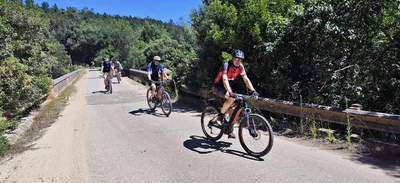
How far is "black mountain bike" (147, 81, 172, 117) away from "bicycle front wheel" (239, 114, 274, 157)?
12.3ft

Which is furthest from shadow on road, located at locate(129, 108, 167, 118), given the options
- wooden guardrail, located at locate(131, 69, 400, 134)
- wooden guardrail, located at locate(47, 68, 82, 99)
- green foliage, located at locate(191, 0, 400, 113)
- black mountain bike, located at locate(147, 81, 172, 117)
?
wooden guardrail, located at locate(47, 68, 82, 99)

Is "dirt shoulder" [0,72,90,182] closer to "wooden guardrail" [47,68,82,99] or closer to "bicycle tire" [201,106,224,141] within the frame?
"bicycle tire" [201,106,224,141]

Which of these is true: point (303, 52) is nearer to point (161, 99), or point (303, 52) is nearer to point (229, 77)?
point (229, 77)

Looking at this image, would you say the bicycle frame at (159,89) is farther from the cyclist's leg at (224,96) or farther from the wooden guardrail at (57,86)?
the wooden guardrail at (57,86)

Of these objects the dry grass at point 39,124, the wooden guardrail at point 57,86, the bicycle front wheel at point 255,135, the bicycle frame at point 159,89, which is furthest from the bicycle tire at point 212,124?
the wooden guardrail at point 57,86

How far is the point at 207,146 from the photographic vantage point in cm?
556

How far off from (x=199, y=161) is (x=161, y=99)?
4.35 meters

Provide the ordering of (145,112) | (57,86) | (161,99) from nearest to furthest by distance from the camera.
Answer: (161,99), (145,112), (57,86)

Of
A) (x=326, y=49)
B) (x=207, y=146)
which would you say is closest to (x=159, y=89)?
(x=207, y=146)

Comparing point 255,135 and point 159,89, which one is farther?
point 159,89

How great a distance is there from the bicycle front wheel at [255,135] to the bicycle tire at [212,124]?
670mm

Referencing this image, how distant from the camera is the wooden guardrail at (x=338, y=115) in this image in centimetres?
482

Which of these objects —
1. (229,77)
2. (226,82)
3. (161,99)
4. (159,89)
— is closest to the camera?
(226,82)

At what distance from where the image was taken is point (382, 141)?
5113 mm
